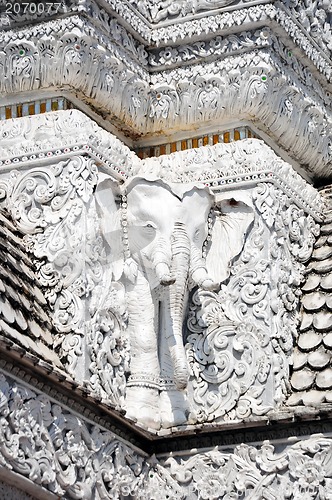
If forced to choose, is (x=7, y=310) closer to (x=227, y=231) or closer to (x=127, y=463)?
(x=127, y=463)

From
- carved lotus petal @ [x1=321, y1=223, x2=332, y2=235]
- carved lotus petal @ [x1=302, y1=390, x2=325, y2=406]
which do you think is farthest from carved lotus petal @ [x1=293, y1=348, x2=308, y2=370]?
carved lotus petal @ [x1=321, y1=223, x2=332, y2=235]

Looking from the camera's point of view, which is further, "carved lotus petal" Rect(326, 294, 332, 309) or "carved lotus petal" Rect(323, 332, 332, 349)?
"carved lotus petal" Rect(326, 294, 332, 309)

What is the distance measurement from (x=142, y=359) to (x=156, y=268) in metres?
0.58

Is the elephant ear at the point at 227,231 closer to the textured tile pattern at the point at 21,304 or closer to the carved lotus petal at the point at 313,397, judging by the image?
the carved lotus petal at the point at 313,397

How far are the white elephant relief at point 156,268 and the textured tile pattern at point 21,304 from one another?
62 cm

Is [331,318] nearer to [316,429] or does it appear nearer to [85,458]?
[316,429]

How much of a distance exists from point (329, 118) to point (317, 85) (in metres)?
0.25

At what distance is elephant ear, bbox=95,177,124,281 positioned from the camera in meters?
11.0

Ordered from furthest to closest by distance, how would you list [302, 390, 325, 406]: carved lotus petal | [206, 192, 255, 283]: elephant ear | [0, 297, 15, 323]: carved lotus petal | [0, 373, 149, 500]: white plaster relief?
[206, 192, 255, 283]: elephant ear < [302, 390, 325, 406]: carved lotus petal < [0, 297, 15, 323]: carved lotus petal < [0, 373, 149, 500]: white plaster relief

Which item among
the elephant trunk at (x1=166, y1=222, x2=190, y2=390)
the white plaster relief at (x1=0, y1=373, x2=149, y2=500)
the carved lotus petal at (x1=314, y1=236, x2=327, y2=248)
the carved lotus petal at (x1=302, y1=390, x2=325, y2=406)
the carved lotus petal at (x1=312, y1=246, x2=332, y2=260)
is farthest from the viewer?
the carved lotus petal at (x1=314, y1=236, x2=327, y2=248)

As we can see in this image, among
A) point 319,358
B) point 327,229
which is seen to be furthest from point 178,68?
point 319,358

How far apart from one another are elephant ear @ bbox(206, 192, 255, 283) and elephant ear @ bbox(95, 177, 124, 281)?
0.61 metres

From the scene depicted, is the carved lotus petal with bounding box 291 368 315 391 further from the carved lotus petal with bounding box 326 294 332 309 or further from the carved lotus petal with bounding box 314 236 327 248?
the carved lotus petal with bounding box 314 236 327 248

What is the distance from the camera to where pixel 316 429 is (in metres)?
10.4
